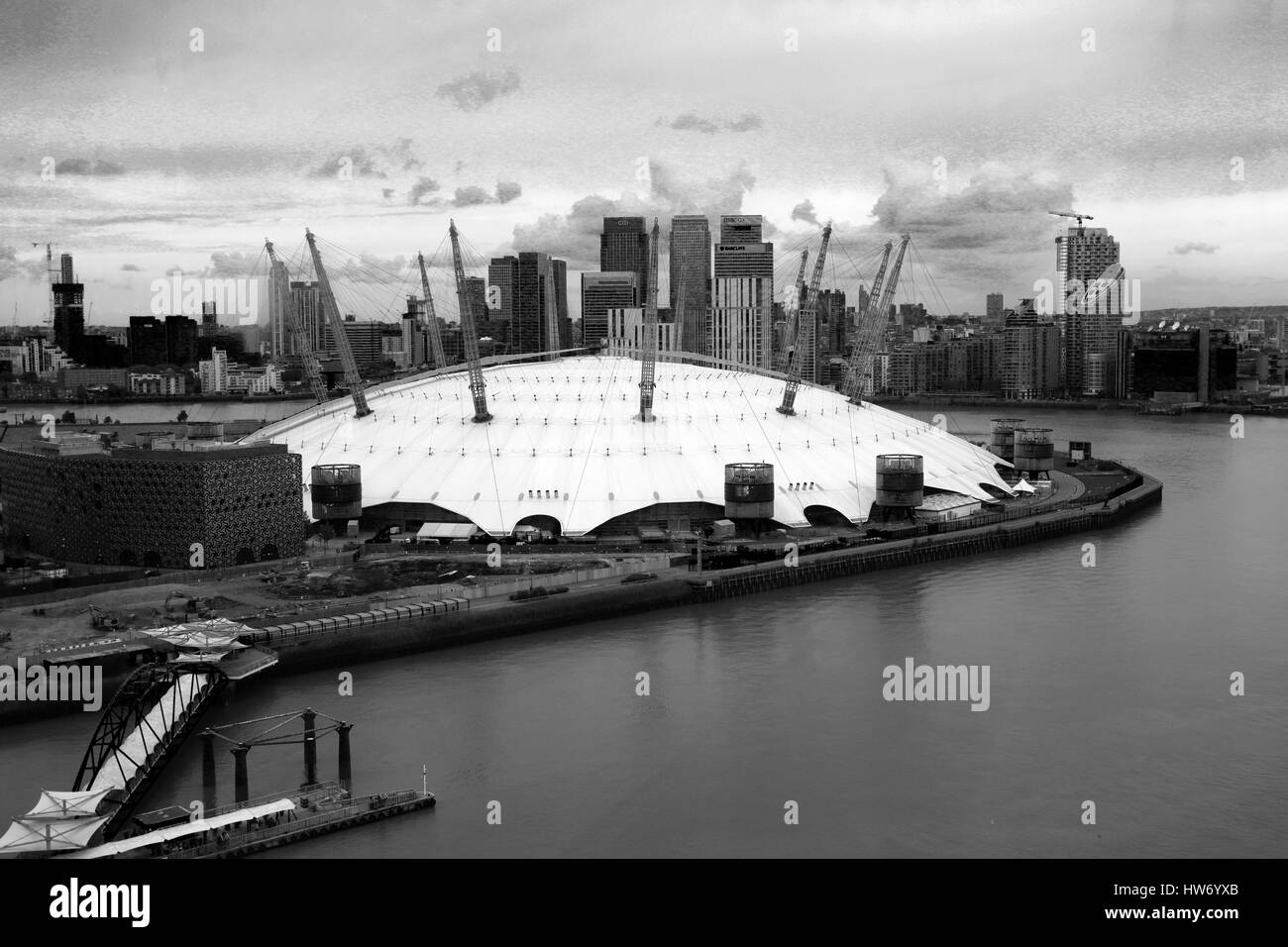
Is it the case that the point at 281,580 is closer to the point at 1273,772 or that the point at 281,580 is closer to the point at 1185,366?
the point at 1273,772

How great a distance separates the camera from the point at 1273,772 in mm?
15383

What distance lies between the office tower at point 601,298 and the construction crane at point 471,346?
4420 cm

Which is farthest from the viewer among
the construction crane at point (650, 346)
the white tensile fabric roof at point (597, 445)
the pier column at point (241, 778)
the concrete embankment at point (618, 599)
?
the construction crane at point (650, 346)

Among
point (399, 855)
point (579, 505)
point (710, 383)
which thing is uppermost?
point (710, 383)

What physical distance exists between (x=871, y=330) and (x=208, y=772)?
103 ft

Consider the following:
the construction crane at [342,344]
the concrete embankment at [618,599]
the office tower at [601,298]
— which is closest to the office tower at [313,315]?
the office tower at [601,298]

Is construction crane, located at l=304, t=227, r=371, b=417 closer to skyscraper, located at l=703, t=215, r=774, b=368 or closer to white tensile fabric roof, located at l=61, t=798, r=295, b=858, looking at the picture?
white tensile fabric roof, located at l=61, t=798, r=295, b=858

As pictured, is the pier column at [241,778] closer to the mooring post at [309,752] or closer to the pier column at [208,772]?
the pier column at [208,772]

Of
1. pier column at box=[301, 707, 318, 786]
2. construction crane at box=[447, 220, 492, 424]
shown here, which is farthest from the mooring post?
construction crane at box=[447, 220, 492, 424]

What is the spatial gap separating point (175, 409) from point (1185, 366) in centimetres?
7677

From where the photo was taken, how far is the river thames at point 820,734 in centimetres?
1376

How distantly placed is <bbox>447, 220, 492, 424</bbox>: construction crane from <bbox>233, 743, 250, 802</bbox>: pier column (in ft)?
57.4

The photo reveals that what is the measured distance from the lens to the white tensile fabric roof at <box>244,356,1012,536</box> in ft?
95.2

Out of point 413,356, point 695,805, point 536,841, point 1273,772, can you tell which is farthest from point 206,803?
point 413,356
